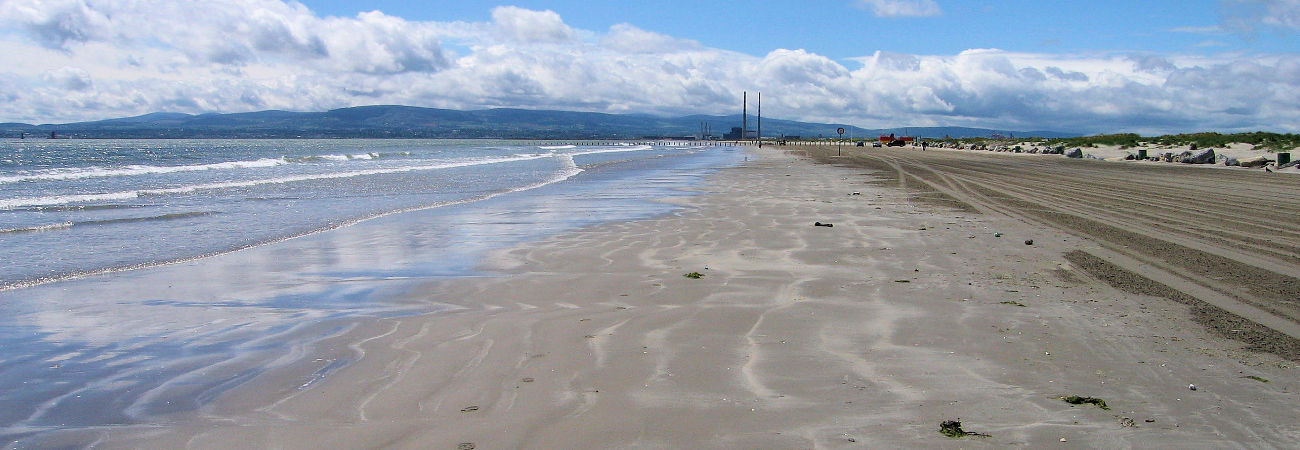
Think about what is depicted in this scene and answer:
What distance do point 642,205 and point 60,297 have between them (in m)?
10.6

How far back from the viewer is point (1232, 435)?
142 inches

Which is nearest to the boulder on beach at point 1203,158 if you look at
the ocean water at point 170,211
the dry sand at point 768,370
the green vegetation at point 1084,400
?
the ocean water at point 170,211

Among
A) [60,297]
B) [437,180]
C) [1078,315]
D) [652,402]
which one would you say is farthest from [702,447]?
[437,180]

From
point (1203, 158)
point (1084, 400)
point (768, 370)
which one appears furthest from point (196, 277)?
point (1203, 158)

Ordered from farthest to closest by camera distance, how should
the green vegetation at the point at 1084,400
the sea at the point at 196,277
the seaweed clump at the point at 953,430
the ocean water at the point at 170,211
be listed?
the ocean water at the point at 170,211 → the sea at the point at 196,277 → the green vegetation at the point at 1084,400 → the seaweed clump at the point at 953,430

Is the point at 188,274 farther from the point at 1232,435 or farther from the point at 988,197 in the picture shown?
the point at 988,197

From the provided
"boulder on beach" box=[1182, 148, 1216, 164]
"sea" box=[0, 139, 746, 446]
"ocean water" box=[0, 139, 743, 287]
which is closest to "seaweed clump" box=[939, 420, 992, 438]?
"sea" box=[0, 139, 746, 446]

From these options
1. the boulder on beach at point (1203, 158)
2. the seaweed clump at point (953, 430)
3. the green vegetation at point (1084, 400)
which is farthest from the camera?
the boulder on beach at point (1203, 158)

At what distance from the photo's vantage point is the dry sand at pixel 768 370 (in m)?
3.70

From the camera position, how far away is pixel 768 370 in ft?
15.3

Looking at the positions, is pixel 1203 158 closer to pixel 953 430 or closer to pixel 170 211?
pixel 170 211

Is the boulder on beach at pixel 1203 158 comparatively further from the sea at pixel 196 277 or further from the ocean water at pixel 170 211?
the sea at pixel 196 277

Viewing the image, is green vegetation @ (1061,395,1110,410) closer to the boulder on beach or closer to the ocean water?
the ocean water

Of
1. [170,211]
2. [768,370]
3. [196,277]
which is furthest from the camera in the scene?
[170,211]
